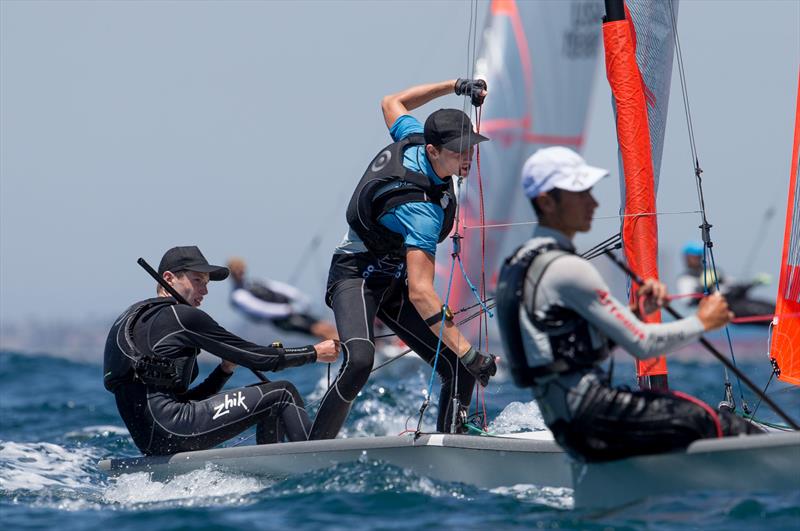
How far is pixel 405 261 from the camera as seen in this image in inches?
231

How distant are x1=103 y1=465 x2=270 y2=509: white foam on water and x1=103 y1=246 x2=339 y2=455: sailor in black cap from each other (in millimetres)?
186

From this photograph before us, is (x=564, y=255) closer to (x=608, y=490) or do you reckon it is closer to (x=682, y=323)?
(x=682, y=323)

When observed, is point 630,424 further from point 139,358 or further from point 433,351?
point 139,358

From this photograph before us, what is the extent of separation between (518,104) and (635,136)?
8301mm

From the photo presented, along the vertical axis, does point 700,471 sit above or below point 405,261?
below

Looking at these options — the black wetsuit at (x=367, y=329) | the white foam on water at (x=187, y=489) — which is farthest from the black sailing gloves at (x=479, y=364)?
the white foam on water at (x=187, y=489)

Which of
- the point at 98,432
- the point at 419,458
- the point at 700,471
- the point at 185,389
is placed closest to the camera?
the point at 700,471

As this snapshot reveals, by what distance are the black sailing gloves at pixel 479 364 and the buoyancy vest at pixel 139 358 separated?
1.27 meters

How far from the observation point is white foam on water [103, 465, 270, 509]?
5.11 m

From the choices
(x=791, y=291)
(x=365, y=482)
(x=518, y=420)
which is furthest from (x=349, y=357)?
(x=791, y=291)

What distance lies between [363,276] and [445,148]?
2.43 ft

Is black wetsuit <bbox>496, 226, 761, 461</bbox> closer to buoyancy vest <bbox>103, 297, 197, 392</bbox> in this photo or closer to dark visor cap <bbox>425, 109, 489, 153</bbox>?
dark visor cap <bbox>425, 109, 489, 153</bbox>

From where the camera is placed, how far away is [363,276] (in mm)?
5777

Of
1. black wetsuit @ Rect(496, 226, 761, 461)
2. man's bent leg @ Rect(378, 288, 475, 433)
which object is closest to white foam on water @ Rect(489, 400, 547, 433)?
man's bent leg @ Rect(378, 288, 475, 433)
